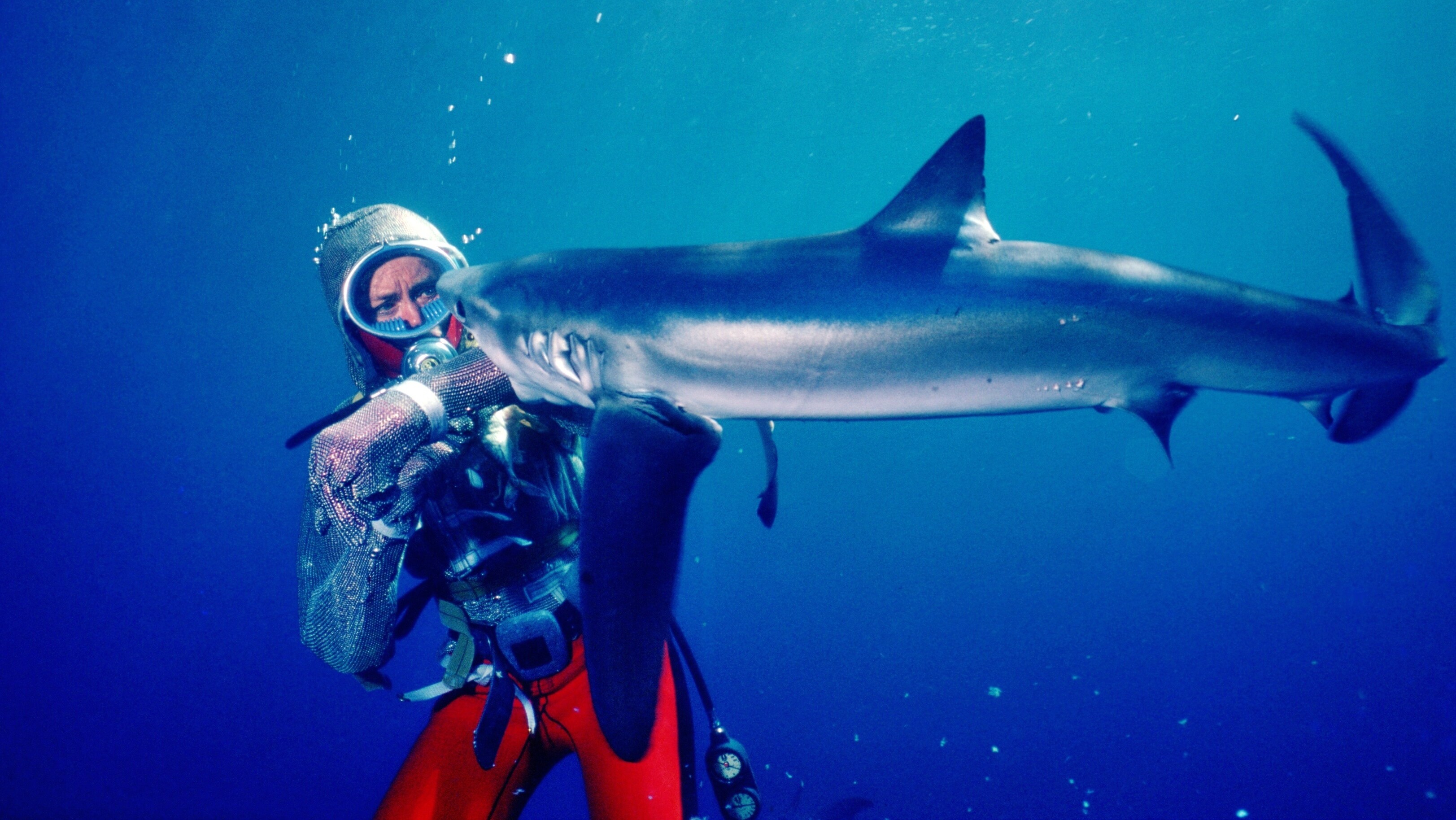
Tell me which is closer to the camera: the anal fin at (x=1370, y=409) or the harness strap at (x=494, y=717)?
the anal fin at (x=1370, y=409)

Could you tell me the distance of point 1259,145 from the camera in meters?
26.0

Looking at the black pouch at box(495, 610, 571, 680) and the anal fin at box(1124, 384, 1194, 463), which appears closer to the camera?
the anal fin at box(1124, 384, 1194, 463)

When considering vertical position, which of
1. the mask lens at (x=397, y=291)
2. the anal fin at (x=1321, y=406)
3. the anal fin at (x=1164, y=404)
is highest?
the mask lens at (x=397, y=291)

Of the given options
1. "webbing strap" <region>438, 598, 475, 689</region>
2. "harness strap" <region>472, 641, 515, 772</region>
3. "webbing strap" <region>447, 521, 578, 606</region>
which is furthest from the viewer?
"webbing strap" <region>438, 598, 475, 689</region>

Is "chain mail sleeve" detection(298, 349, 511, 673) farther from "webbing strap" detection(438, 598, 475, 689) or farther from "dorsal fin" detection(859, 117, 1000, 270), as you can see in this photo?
"dorsal fin" detection(859, 117, 1000, 270)

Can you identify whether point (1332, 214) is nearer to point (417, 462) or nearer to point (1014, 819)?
point (1014, 819)

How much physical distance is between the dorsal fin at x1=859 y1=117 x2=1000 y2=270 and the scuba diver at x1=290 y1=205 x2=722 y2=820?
4.14ft

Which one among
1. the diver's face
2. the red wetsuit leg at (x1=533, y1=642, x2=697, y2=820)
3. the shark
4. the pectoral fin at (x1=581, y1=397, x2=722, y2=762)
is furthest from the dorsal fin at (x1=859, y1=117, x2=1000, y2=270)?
the diver's face

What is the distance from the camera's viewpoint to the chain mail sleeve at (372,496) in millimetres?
1389

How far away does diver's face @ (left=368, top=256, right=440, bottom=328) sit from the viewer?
2.37m

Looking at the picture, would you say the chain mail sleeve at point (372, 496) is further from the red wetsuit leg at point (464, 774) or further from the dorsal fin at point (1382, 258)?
the dorsal fin at point (1382, 258)

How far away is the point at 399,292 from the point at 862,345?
84.6 inches

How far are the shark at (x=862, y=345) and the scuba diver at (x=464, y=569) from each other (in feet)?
1.57

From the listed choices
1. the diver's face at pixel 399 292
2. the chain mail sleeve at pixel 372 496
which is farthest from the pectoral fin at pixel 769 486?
the diver's face at pixel 399 292
